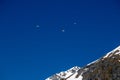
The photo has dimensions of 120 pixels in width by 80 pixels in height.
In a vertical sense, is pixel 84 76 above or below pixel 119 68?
above

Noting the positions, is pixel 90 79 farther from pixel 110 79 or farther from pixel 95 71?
pixel 110 79

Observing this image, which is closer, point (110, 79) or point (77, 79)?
point (110, 79)

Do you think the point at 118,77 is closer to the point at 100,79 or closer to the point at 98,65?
the point at 100,79

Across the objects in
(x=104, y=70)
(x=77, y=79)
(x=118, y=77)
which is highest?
(x=77, y=79)

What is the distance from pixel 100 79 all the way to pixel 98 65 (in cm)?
2018

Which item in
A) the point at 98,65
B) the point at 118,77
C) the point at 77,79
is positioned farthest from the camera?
the point at 77,79

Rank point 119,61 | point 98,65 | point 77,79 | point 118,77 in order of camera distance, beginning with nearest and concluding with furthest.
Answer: point 118,77
point 119,61
point 98,65
point 77,79

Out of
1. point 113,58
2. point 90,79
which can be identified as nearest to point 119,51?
point 113,58

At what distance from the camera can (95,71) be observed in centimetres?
17925

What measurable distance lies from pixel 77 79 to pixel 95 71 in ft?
77.8

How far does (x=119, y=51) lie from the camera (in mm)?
190500

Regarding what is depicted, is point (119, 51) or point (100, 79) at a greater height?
point (119, 51)

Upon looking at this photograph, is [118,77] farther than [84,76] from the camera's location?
No

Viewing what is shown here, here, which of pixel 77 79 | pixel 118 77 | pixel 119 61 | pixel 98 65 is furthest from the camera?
pixel 77 79
